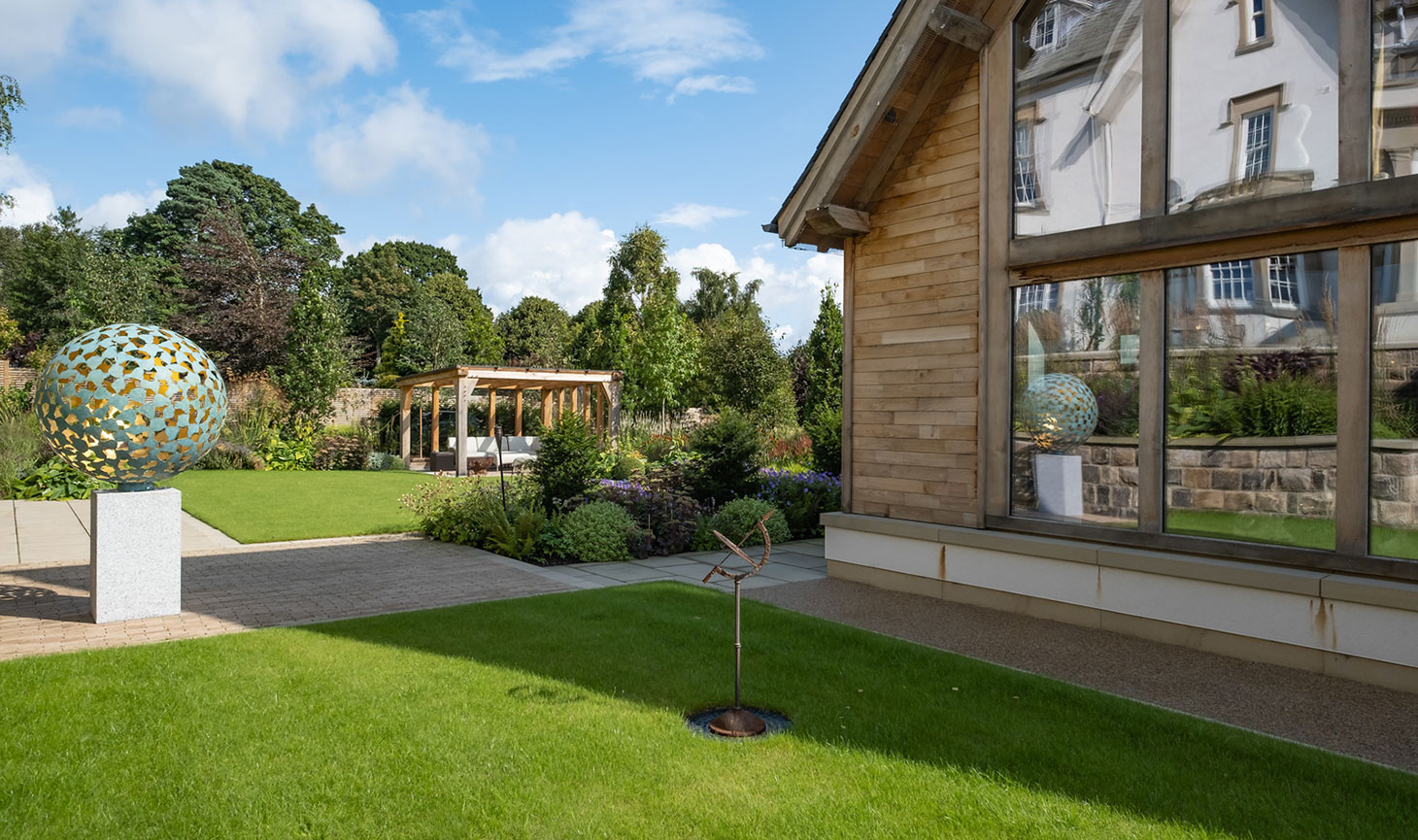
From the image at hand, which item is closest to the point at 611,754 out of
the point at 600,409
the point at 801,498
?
the point at 801,498

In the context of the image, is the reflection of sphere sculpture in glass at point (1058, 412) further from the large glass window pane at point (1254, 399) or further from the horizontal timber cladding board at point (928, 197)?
the horizontal timber cladding board at point (928, 197)

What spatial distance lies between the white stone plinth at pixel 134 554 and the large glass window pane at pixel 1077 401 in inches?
240

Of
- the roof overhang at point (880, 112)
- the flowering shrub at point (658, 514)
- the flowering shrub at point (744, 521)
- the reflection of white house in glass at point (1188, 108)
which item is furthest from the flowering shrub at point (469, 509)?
the reflection of white house in glass at point (1188, 108)

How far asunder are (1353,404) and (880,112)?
3.76 m

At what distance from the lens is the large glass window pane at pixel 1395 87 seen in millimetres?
4371

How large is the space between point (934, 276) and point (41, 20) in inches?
686

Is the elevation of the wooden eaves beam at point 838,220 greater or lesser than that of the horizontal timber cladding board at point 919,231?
greater

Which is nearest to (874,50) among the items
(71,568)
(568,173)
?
(71,568)

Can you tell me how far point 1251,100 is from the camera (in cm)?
494

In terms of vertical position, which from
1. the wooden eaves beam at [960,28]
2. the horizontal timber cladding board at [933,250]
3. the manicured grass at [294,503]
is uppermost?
the wooden eaves beam at [960,28]

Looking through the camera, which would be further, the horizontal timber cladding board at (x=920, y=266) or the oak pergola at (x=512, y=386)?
the oak pergola at (x=512, y=386)

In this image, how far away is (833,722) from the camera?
3648mm

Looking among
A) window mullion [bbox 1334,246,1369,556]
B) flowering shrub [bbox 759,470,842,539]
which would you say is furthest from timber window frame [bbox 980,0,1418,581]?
flowering shrub [bbox 759,470,842,539]

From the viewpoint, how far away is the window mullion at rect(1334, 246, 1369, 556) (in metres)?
4.41
